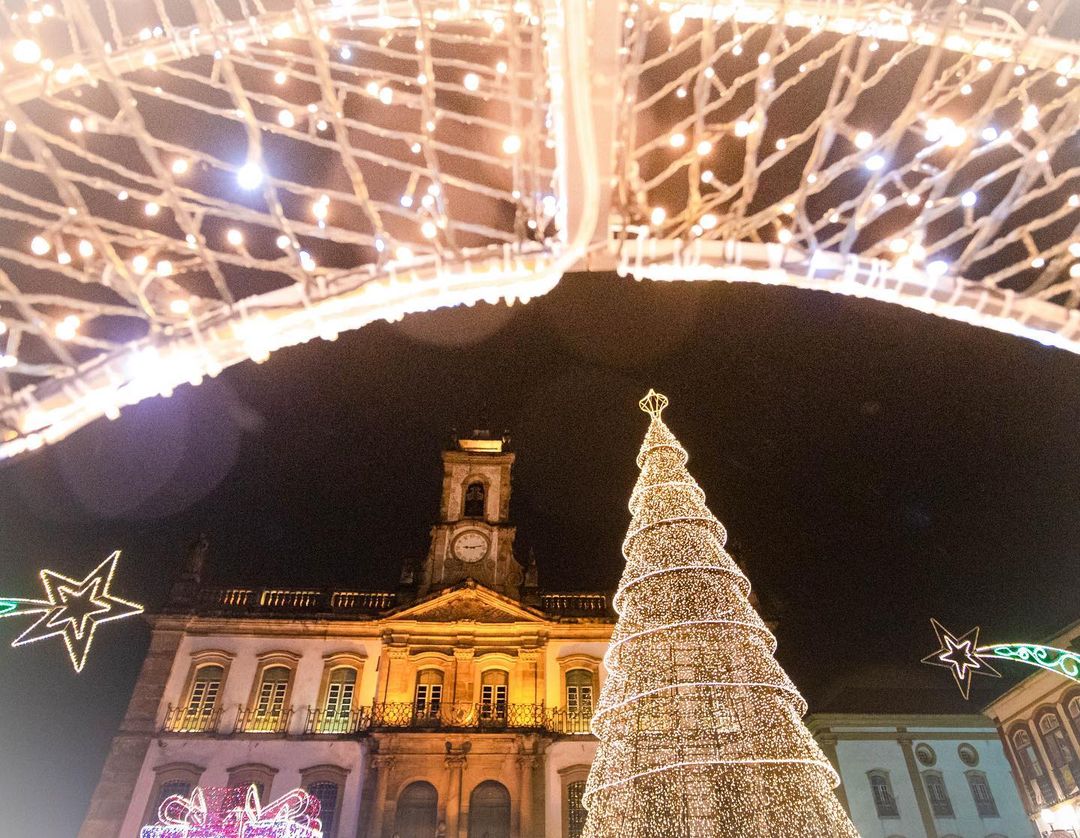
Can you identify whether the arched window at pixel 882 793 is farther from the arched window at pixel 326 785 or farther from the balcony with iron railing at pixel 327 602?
the arched window at pixel 326 785

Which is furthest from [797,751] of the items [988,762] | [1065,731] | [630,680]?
[988,762]

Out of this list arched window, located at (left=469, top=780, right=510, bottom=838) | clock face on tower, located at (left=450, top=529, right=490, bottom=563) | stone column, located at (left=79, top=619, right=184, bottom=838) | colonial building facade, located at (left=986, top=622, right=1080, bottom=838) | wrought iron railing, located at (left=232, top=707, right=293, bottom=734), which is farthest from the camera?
clock face on tower, located at (left=450, top=529, right=490, bottom=563)

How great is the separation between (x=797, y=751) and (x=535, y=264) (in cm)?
980

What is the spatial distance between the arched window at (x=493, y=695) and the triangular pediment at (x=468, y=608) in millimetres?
1602

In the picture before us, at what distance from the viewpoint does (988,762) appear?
22.2 m

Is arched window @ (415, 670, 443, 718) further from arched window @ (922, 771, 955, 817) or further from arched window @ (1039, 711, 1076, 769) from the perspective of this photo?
arched window @ (1039, 711, 1076, 769)

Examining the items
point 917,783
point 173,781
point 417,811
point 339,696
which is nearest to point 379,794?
point 417,811

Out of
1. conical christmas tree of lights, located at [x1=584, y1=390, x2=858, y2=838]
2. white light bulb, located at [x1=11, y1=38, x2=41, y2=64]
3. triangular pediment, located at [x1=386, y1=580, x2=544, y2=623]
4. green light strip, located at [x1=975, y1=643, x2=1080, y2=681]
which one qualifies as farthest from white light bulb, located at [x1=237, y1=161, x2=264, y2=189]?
triangular pediment, located at [x1=386, y1=580, x2=544, y2=623]

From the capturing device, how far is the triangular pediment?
2094 centimetres

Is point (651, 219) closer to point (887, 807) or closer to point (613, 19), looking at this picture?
point (613, 19)

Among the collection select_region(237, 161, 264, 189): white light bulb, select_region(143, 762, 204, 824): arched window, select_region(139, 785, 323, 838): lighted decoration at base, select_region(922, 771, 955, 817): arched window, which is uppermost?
select_region(922, 771, 955, 817): arched window

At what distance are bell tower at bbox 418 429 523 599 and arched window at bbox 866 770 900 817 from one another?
1244 centimetres

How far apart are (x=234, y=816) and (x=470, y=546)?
9.97 meters

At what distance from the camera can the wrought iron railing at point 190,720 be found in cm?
1877
